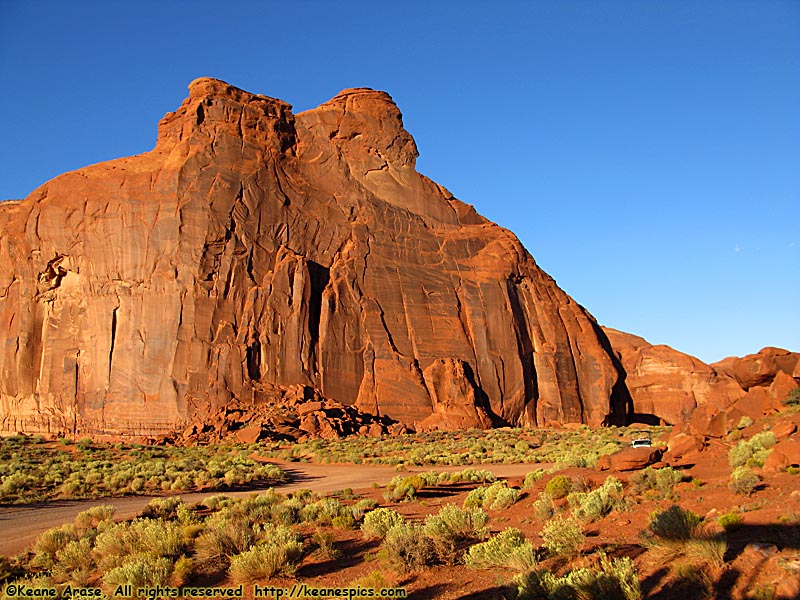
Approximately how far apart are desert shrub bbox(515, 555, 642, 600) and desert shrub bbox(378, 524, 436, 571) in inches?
94.2

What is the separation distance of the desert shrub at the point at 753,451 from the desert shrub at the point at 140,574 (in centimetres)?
1187

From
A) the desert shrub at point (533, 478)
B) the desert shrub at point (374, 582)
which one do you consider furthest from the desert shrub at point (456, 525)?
the desert shrub at point (533, 478)

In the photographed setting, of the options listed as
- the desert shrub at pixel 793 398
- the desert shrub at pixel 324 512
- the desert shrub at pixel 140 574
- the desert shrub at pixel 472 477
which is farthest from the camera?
the desert shrub at pixel 472 477

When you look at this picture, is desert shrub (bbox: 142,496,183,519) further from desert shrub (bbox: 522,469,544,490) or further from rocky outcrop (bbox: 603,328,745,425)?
rocky outcrop (bbox: 603,328,745,425)

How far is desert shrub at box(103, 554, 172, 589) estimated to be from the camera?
9.86 m

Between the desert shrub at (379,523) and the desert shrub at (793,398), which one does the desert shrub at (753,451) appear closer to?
the desert shrub at (793,398)

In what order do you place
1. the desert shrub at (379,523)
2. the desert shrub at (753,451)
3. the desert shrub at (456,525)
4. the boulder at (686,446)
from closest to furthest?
the desert shrub at (456,525)
the desert shrub at (379,523)
the desert shrub at (753,451)
the boulder at (686,446)

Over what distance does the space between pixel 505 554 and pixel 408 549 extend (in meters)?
1.56

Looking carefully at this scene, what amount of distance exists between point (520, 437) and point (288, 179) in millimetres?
31492

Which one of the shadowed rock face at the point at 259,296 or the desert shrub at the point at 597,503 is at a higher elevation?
the shadowed rock face at the point at 259,296

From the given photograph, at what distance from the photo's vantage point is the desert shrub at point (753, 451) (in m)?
14.3

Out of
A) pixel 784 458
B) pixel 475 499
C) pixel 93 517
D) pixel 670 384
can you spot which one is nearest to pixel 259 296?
pixel 93 517

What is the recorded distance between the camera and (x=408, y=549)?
10.5m

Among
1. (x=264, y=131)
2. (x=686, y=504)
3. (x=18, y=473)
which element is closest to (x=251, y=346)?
(x=264, y=131)
